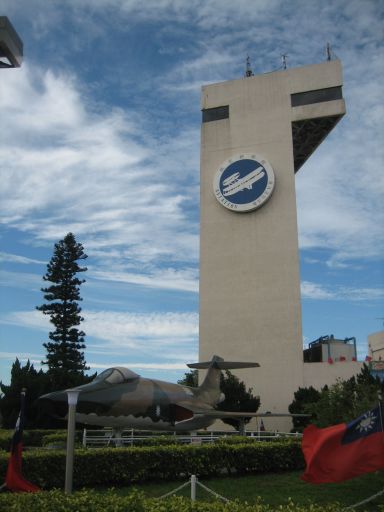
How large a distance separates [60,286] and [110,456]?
33033mm

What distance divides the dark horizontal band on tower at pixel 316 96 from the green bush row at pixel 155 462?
1373 inches

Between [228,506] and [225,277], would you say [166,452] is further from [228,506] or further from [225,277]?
[225,277]

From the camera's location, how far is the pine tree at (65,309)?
140 feet

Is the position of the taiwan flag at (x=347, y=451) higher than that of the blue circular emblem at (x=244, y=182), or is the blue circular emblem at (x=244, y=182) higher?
the blue circular emblem at (x=244, y=182)

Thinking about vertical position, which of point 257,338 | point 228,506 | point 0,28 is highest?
point 0,28

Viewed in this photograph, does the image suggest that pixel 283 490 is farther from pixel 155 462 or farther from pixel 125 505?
pixel 125 505

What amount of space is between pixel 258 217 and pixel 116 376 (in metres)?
27.9

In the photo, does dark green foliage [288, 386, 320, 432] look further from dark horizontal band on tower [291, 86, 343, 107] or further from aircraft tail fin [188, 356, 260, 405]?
dark horizontal band on tower [291, 86, 343, 107]

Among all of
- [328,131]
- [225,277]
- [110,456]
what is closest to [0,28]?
[110,456]

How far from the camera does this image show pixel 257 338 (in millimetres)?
40688

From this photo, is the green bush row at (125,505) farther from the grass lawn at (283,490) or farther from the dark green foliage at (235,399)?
the dark green foliage at (235,399)

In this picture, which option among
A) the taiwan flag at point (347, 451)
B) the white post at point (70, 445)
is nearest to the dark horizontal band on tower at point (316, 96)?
the white post at point (70, 445)

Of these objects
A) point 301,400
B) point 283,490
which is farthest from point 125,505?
point 301,400

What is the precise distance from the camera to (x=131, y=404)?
17.7m
